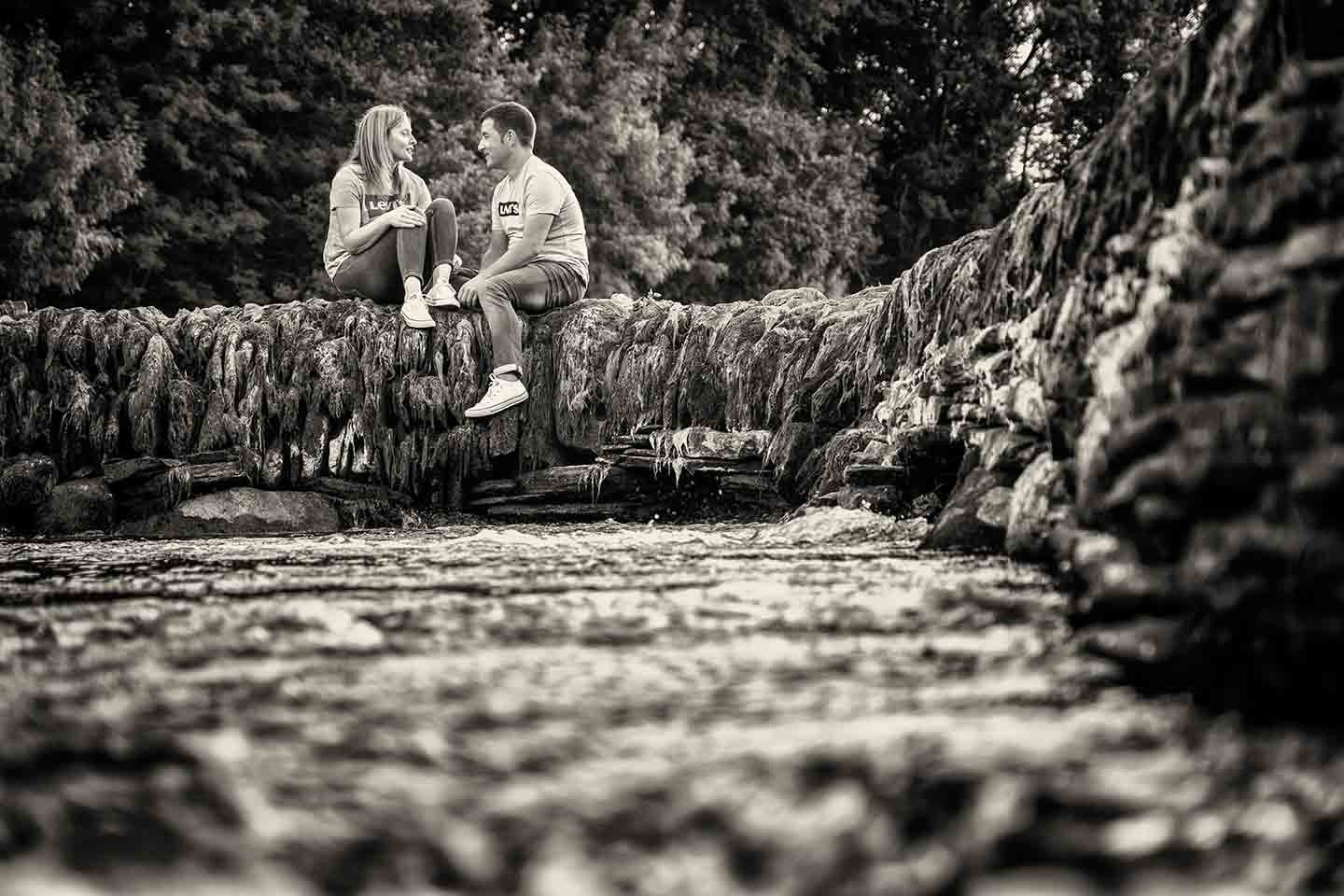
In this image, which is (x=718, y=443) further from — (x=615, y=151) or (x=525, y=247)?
(x=615, y=151)

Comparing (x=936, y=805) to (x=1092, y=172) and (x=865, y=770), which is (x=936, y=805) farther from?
(x=1092, y=172)

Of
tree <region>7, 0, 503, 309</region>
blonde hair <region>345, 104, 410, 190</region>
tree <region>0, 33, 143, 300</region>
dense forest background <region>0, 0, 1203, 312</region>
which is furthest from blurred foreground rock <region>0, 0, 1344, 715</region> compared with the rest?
tree <region>7, 0, 503, 309</region>

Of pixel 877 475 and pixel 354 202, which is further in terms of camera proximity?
pixel 354 202

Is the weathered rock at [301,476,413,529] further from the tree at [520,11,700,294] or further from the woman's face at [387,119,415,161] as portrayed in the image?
the tree at [520,11,700,294]

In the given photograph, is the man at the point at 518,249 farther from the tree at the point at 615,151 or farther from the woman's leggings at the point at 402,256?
the tree at the point at 615,151

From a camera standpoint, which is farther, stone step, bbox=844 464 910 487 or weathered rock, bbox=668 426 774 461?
weathered rock, bbox=668 426 774 461

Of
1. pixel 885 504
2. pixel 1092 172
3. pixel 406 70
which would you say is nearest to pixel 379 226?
pixel 885 504

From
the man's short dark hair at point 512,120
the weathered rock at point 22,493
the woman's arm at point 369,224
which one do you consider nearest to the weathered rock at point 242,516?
the weathered rock at point 22,493

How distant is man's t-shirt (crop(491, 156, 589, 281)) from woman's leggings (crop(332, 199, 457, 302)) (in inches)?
15.0

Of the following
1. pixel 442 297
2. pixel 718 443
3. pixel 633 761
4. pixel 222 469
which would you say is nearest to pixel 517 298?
pixel 442 297

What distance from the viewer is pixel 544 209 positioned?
27.8 ft

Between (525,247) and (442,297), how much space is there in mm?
738

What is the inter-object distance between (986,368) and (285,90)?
48.7 feet

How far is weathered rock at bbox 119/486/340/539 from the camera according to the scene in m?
8.21
